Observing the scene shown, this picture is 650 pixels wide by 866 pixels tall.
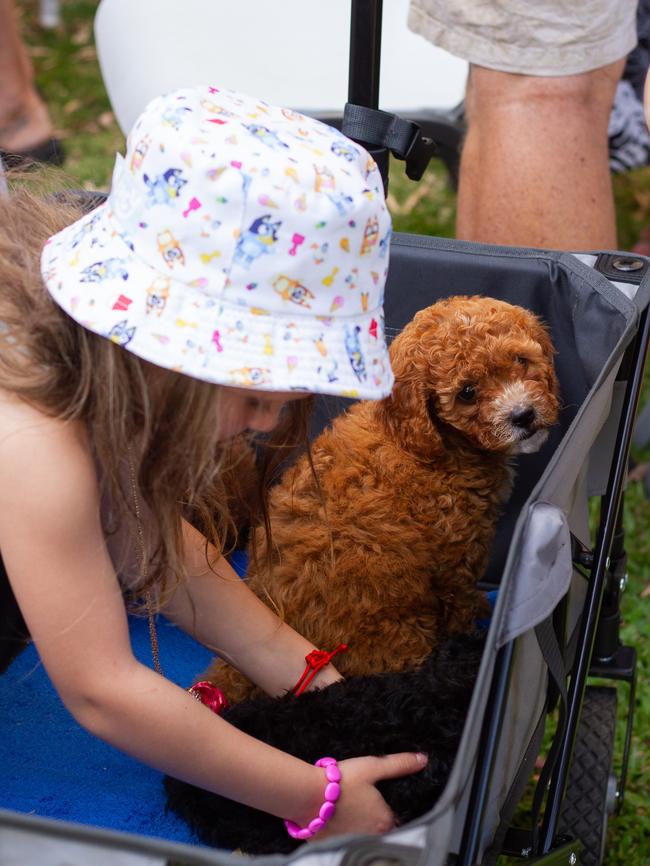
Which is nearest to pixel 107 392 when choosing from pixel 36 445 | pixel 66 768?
pixel 36 445

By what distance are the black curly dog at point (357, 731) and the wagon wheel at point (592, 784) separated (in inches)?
13.8

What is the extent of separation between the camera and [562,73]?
80.7 inches

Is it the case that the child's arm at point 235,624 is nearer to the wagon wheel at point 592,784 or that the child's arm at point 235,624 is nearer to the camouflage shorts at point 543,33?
the wagon wheel at point 592,784

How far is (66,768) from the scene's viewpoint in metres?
1.57

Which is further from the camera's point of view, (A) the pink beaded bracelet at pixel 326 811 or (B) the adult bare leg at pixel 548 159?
(B) the adult bare leg at pixel 548 159

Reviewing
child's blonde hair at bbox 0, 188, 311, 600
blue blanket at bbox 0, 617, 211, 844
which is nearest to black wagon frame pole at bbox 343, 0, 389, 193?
child's blonde hair at bbox 0, 188, 311, 600

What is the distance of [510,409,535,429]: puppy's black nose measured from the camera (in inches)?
63.6

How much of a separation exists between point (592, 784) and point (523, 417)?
0.59 metres

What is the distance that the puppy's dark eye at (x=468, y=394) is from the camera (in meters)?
1.67

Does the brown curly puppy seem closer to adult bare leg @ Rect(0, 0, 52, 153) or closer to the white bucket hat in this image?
the white bucket hat

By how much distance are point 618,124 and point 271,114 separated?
2100 mm

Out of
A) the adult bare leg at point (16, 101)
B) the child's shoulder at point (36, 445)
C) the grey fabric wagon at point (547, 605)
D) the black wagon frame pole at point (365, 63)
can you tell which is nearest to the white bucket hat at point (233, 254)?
the child's shoulder at point (36, 445)

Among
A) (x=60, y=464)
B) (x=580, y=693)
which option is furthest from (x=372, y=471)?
(x=60, y=464)

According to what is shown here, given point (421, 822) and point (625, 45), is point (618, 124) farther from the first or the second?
point (421, 822)
